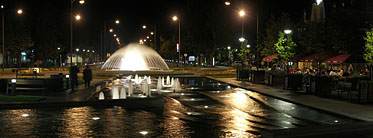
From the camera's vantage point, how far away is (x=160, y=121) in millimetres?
12430

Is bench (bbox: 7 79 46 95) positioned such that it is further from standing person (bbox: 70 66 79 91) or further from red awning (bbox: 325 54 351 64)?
red awning (bbox: 325 54 351 64)

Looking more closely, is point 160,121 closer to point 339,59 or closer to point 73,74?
point 73,74

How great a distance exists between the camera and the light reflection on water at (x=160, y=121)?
34.1 feet

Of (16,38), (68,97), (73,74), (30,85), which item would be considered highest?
(16,38)

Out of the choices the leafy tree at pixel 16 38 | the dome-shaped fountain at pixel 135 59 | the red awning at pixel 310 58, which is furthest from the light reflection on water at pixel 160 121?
the leafy tree at pixel 16 38

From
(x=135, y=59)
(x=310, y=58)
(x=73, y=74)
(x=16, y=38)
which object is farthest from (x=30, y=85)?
(x=16, y=38)

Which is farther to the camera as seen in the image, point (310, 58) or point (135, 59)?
point (135, 59)

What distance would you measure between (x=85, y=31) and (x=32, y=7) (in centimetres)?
2992

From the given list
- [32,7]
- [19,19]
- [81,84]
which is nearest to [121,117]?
[81,84]

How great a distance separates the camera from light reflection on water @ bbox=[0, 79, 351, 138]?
34.1 ft

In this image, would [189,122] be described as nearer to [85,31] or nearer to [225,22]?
[225,22]

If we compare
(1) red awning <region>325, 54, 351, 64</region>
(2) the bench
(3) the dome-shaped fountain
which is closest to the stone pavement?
(2) the bench

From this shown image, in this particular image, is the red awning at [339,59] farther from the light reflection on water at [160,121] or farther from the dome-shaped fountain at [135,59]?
the dome-shaped fountain at [135,59]

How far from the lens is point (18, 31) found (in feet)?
232
